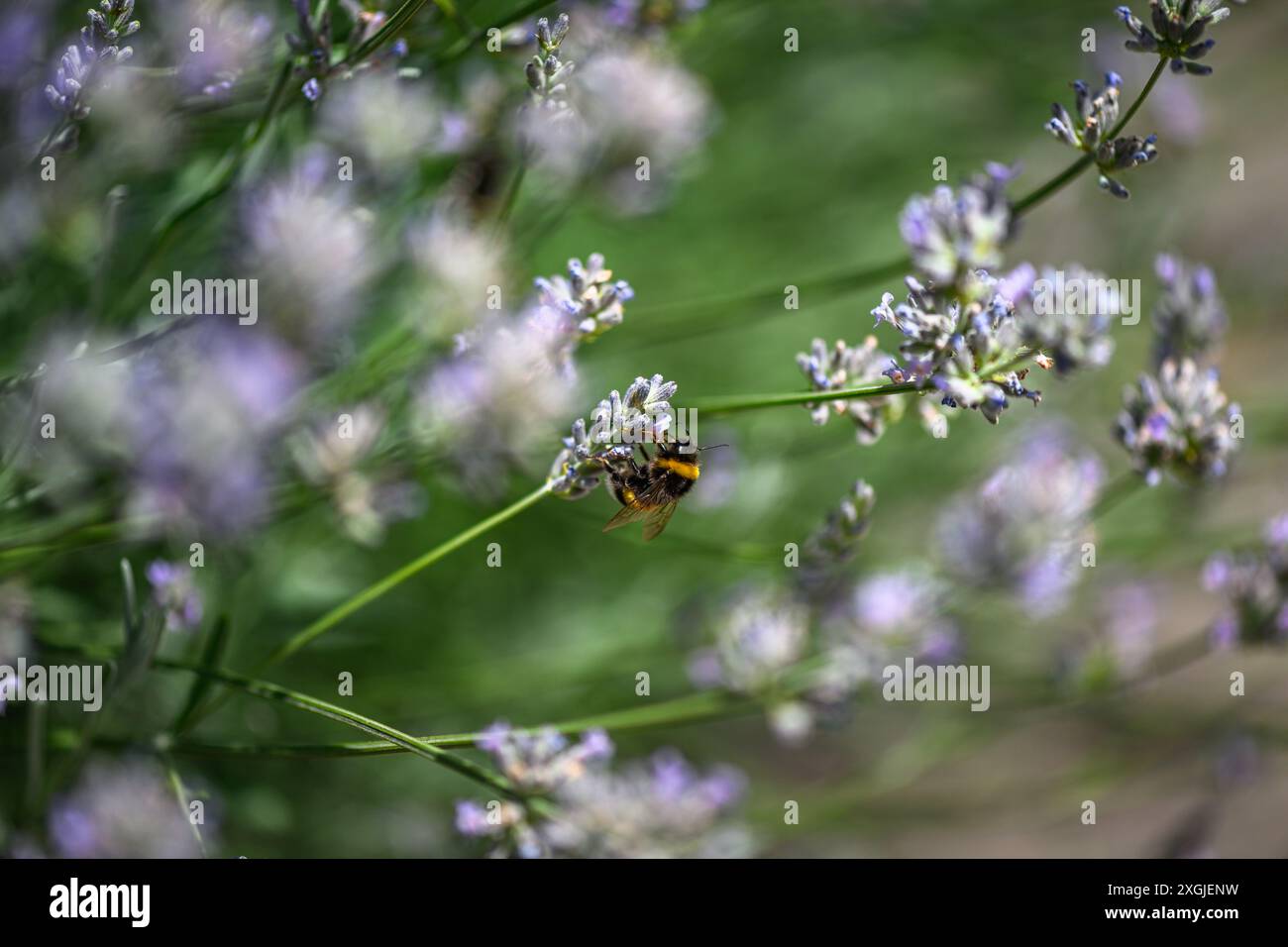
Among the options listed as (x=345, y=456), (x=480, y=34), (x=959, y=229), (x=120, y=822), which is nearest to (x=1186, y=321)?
(x=959, y=229)

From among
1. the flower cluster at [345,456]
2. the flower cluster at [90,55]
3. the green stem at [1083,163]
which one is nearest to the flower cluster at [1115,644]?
the green stem at [1083,163]

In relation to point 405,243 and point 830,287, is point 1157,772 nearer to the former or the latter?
point 830,287

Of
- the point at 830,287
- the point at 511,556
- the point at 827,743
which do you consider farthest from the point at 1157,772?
the point at 830,287

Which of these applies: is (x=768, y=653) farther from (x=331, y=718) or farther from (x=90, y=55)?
(x=90, y=55)

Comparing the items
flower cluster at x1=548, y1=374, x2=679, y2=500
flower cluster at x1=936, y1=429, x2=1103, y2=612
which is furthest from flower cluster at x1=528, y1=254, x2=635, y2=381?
flower cluster at x1=936, y1=429, x2=1103, y2=612

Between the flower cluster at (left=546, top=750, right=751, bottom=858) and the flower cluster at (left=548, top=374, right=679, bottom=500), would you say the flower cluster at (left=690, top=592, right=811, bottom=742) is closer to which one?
the flower cluster at (left=546, top=750, right=751, bottom=858)

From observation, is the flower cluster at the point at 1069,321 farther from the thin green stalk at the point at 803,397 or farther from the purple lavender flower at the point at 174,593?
the purple lavender flower at the point at 174,593
